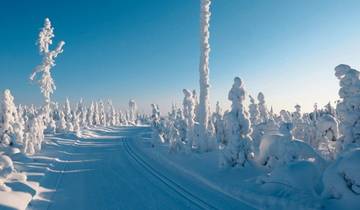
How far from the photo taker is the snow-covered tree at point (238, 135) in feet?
64.6

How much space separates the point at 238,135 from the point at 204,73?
41.0 ft

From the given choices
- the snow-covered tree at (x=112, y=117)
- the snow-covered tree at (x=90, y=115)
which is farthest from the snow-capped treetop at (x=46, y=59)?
the snow-covered tree at (x=112, y=117)

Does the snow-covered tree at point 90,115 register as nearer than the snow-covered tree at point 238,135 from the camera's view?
A: No

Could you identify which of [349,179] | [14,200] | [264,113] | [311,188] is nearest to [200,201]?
[311,188]

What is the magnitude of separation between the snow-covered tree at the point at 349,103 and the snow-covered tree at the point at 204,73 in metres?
13.1

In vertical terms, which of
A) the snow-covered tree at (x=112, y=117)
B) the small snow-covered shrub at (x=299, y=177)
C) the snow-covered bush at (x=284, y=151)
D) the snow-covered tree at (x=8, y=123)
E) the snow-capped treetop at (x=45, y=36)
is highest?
the snow-capped treetop at (x=45, y=36)

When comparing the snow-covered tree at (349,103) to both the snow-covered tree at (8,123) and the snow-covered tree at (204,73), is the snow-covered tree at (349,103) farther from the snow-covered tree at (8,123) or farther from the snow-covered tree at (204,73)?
the snow-covered tree at (8,123)

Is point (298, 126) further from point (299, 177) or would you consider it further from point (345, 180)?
point (345, 180)

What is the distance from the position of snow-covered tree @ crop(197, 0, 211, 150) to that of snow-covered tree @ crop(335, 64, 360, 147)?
1307 centimetres

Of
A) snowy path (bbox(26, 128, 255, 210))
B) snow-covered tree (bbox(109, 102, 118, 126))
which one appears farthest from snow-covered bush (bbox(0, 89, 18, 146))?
snow-covered tree (bbox(109, 102, 118, 126))

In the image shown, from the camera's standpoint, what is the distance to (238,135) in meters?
19.9

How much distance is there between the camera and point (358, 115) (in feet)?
58.2

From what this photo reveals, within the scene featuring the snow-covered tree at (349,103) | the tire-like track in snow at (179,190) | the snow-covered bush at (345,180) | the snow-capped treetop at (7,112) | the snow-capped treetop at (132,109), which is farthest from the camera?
the snow-capped treetop at (132,109)

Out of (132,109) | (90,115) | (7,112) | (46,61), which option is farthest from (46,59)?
(132,109)
